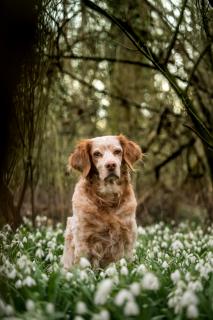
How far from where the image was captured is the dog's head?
6.16 metres


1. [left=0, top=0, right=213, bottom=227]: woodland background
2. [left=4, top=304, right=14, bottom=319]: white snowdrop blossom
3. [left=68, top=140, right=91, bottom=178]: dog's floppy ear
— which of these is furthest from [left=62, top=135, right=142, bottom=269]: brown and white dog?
[left=4, top=304, right=14, bottom=319]: white snowdrop blossom

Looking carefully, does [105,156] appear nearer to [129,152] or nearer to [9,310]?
[129,152]

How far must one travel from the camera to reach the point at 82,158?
21.1 ft

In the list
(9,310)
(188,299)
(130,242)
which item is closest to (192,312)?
(188,299)

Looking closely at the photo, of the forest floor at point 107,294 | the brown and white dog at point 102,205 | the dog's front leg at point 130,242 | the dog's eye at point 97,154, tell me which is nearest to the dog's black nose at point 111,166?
the brown and white dog at point 102,205

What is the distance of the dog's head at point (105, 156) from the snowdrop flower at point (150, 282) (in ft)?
7.07

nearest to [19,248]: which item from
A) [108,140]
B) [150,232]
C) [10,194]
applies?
[10,194]

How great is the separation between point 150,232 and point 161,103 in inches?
136

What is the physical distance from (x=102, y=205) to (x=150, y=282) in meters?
2.33

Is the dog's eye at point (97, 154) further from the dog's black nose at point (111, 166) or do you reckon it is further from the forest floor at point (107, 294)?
the forest floor at point (107, 294)

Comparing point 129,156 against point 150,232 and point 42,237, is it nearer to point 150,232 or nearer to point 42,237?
point 42,237

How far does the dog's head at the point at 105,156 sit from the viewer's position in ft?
20.2

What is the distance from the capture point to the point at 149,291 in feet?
14.4

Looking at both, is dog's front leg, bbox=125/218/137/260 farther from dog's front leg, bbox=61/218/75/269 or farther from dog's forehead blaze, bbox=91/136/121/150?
dog's forehead blaze, bbox=91/136/121/150
